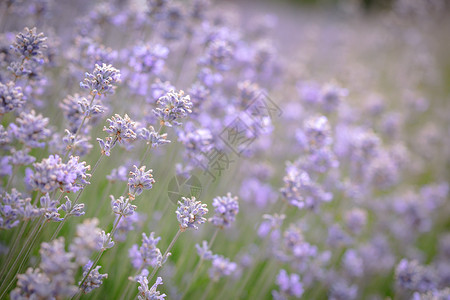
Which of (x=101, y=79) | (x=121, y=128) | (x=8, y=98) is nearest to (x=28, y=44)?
(x=8, y=98)

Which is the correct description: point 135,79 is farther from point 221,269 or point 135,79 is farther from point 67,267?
point 67,267

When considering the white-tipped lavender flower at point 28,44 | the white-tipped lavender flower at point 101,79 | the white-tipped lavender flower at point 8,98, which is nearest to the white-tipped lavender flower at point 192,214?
the white-tipped lavender flower at point 101,79

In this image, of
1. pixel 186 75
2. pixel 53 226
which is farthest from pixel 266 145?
pixel 53 226

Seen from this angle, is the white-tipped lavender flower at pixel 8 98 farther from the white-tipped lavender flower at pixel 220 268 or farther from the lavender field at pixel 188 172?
the white-tipped lavender flower at pixel 220 268

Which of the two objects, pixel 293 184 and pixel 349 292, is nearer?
pixel 293 184

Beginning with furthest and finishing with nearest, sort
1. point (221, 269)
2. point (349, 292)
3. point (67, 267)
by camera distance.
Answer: point (349, 292)
point (221, 269)
point (67, 267)

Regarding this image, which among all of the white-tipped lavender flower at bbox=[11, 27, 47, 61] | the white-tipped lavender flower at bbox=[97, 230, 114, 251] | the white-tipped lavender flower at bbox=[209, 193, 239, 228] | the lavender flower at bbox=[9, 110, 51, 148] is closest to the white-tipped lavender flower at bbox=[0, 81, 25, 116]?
the lavender flower at bbox=[9, 110, 51, 148]
